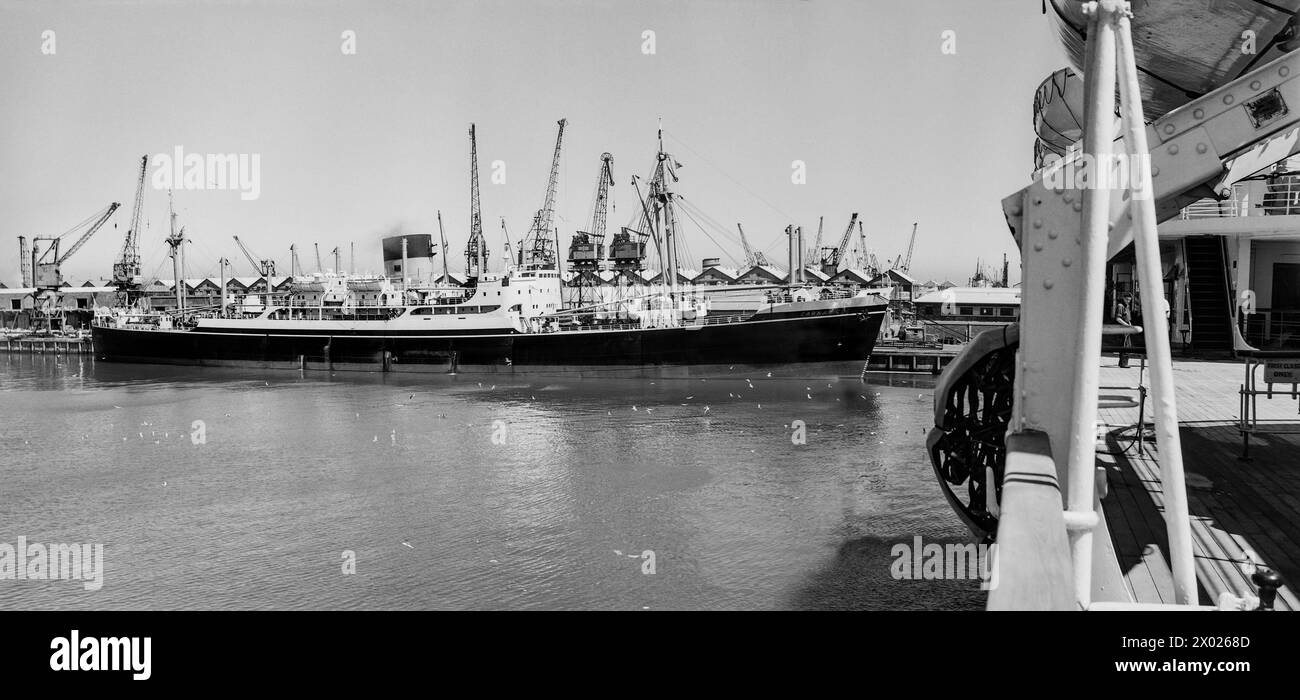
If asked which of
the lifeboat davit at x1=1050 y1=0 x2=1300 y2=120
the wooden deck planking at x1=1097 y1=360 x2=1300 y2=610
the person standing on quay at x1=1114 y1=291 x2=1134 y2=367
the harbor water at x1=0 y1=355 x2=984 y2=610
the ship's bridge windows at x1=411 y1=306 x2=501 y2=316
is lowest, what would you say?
the harbor water at x1=0 y1=355 x2=984 y2=610

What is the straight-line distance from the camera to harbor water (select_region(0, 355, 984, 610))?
1157cm

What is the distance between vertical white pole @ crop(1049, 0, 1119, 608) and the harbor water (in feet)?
23.1

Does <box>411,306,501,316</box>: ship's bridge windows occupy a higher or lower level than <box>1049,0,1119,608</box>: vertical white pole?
higher

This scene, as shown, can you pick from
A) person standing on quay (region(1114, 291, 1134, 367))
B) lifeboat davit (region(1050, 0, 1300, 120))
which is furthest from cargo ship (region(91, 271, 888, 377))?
lifeboat davit (region(1050, 0, 1300, 120))

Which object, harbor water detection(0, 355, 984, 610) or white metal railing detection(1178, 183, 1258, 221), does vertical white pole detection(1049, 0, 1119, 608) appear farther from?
white metal railing detection(1178, 183, 1258, 221)

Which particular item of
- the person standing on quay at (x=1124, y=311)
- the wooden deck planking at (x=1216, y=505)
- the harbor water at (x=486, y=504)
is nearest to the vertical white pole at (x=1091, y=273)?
the wooden deck planking at (x=1216, y=505)

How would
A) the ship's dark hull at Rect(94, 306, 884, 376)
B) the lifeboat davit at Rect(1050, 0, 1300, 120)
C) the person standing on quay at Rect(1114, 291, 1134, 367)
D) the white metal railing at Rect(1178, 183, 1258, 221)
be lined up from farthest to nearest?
the ship's dark hull at Rect(94, 306, 884, 376) → the white metal railing at Rect(1178, 183, 1258, 221) → the person standing on quay at Rect(1114, 291, 1134, 367) → the lifeboat davit at Rect(1050, 0, 1300, 120)

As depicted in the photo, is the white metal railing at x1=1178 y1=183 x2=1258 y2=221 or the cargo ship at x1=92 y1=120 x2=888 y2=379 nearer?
the white metal railing at x1=1178 y1=183 x2=1258 y2=221

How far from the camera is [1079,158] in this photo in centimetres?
367

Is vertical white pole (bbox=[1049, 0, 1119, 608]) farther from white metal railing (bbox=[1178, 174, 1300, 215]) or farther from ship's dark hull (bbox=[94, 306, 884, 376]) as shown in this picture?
ship's dark hull (bbox=[94, 306, 884, 376])

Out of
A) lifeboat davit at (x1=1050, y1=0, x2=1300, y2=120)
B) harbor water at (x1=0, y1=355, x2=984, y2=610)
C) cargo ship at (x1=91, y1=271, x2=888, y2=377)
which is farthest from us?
cargo ship at (x1=91, y1=271, x2=888, y2=377)

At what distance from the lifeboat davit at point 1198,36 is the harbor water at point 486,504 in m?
6.79

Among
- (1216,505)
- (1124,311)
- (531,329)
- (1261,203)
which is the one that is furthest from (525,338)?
(1216,505)

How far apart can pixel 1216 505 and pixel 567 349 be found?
133 feet
